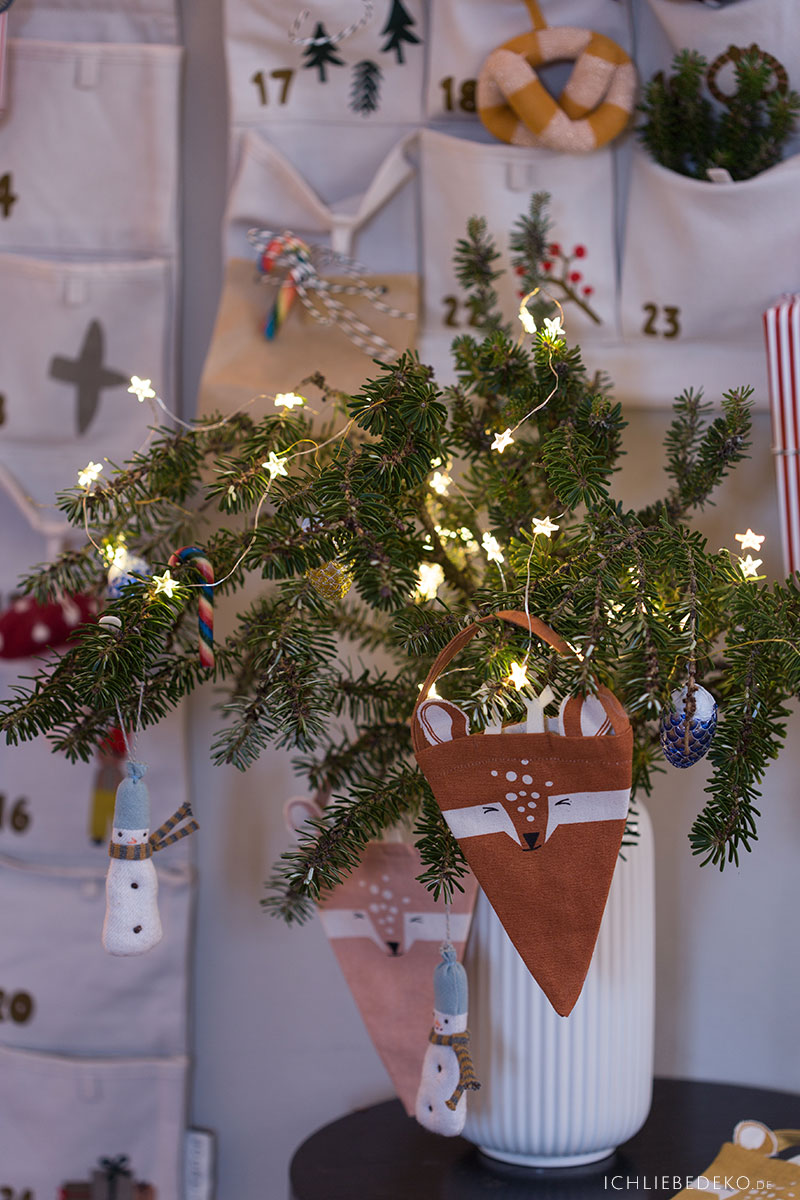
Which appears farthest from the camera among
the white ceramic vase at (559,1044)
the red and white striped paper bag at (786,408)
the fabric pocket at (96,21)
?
the fabric pocket at (96,21)

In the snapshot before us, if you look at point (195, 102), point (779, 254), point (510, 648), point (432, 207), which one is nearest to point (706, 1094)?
point (510, 648)

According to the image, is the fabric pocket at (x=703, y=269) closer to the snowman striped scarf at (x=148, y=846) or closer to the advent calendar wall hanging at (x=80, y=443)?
the advent calendar wall hanging at (x=80, y=443)

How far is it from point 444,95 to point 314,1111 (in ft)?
3.90

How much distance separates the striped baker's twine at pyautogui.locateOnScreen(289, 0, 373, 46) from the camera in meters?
1.23

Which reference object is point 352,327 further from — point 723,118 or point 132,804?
point 132,804

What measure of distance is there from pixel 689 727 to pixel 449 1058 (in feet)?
1.08

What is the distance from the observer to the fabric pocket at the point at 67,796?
1.28 m

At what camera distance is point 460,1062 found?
0.84 m

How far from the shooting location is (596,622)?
2.26ft

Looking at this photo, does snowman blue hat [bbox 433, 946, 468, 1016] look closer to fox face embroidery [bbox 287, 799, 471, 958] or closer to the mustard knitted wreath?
fox face embroidery [bbox 287, 799, 471, 958]

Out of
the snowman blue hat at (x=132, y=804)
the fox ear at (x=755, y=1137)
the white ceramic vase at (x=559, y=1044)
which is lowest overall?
the fox ear at (x=755, y=1137)

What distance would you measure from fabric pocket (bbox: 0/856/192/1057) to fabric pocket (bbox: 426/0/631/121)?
937 mm

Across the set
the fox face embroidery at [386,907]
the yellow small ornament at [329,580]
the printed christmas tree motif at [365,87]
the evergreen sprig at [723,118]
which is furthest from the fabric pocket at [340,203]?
the fox face embroidery at [386,907]

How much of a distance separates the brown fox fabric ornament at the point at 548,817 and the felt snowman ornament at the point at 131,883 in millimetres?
231
